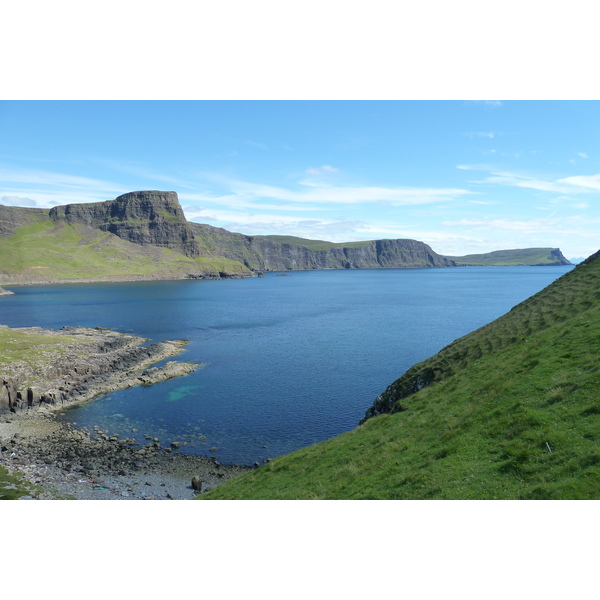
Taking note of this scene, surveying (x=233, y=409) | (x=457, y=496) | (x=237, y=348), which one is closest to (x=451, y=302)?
(x=237, y=348)

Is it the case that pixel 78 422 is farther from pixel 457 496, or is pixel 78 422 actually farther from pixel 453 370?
pixel 457 496

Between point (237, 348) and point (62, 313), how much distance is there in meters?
81.4

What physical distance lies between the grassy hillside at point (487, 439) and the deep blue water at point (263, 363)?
57.4 ft

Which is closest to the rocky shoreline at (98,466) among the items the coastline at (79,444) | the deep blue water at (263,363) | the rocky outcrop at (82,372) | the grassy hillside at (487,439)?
the coastline at (79,444)

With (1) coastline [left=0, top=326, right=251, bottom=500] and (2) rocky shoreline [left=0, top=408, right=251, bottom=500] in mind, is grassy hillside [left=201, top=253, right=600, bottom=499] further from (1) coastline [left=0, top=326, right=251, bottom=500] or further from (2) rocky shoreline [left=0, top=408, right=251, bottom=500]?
(1) coastline [left=0, top=326, right=251, bottom=500]

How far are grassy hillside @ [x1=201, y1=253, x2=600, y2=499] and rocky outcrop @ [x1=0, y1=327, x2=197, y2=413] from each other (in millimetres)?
37961

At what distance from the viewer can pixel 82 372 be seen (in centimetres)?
6169

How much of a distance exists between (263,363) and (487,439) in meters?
56.7

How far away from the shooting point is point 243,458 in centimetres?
3966

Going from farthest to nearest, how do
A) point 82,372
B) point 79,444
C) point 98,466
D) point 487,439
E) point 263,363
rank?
1. point 263,363
2. point 82,372
3. point 79,444
4. point 98,466
5. point 487,439

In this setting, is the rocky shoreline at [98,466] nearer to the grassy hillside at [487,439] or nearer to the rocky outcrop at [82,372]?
the rocky outcrop at [82,372]

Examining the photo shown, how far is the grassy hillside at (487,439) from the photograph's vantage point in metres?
12.9

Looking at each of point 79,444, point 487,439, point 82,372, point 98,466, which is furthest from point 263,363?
point 487,439

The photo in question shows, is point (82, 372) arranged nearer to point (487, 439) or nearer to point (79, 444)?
point (79, 444)
